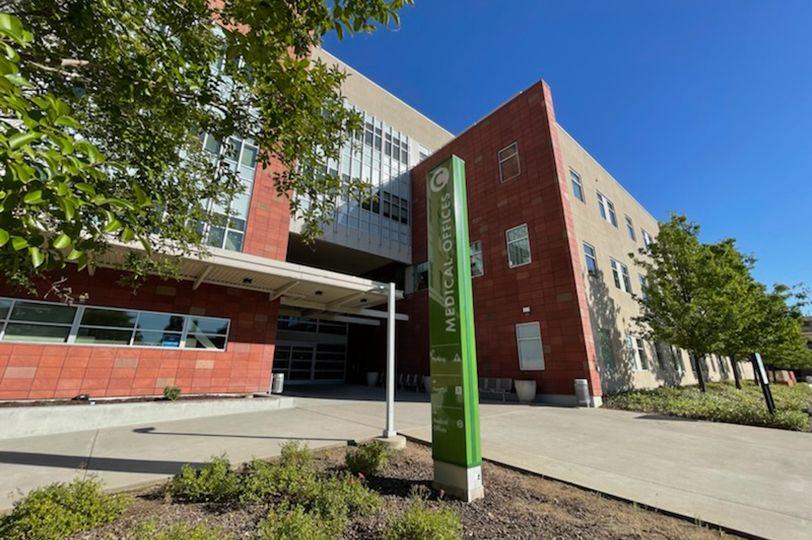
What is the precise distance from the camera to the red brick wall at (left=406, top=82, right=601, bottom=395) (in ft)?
44.7

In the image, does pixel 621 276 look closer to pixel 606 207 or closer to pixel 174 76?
pixel 606 207

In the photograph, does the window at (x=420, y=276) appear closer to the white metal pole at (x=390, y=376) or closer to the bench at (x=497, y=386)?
the bench at (x=497, y=386)

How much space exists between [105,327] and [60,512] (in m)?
10.2

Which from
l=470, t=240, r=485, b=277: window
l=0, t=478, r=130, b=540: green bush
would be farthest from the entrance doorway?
l=0, t=478, r=130, b=540: green bush

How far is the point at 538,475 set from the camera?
16.0 ft

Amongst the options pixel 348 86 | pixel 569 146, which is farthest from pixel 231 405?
pixel 348 86

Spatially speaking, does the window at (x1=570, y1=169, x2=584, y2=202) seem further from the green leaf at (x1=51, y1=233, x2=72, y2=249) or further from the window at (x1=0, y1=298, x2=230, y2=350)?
the green leaf at (x1=51, y1=233, x2=72, y2=249)

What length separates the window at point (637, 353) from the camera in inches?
654

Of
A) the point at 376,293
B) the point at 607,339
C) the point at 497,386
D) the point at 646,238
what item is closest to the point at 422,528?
the point at 376,293

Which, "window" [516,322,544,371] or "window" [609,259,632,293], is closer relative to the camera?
"window" [516,322,544,371]

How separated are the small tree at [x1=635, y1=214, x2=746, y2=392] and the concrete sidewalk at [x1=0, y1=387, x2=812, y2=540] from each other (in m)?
6.57

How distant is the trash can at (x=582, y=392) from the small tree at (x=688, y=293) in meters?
5.60

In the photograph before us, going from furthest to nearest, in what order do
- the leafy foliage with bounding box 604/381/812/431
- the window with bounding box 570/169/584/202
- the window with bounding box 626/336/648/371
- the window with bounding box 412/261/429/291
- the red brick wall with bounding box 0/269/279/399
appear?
the window with bounding box 412/261/429/291, the window with bounding box 570/169/584/202, the window with bounding box 626/336/648/371, the red brick wall with bounding box 0/269/279/399, the leafy foliage with bounding box 604/381/812/431

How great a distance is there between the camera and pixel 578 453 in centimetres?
607
